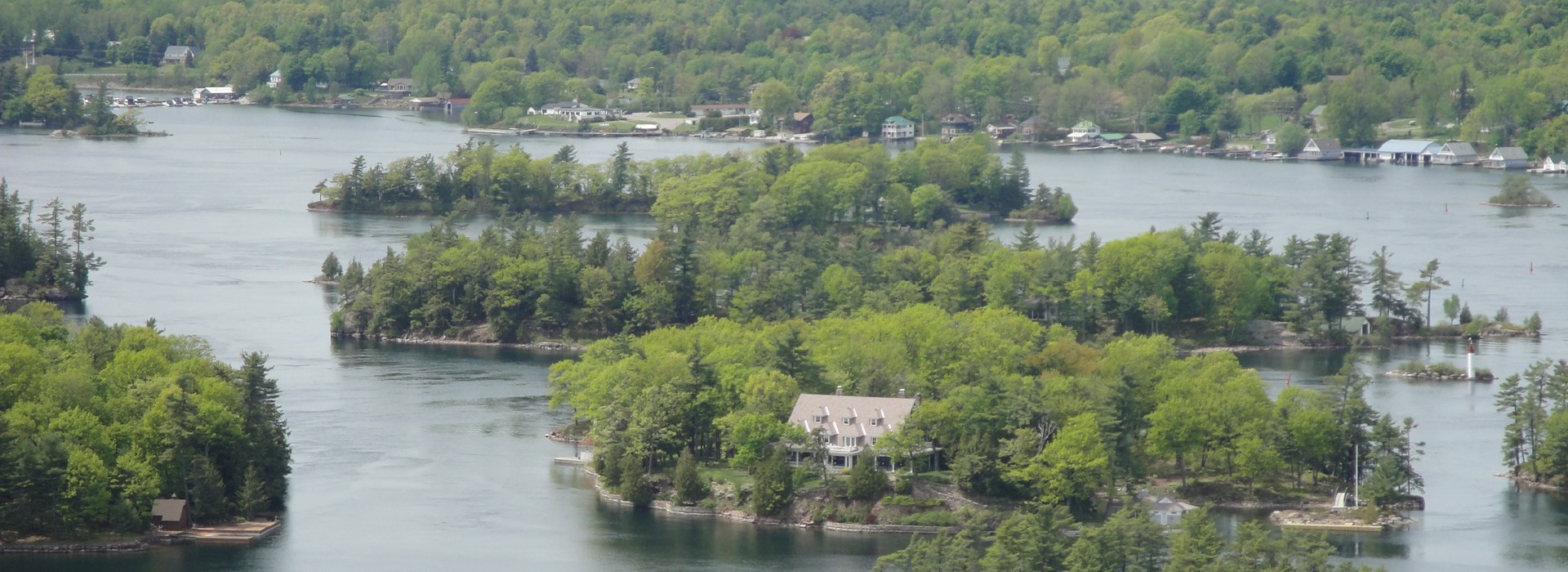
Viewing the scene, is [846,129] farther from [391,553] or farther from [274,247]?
[391,553]

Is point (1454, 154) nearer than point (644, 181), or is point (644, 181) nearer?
point (644, 181)

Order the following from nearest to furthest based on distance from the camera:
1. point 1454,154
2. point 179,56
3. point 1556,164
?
point 1556,164 < point 1454,154 < point 179,56

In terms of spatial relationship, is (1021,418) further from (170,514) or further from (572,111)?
(572,111)

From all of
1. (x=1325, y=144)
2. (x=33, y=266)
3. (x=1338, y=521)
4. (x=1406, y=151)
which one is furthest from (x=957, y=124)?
(x=1338, y=521)

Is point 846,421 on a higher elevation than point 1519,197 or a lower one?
lower

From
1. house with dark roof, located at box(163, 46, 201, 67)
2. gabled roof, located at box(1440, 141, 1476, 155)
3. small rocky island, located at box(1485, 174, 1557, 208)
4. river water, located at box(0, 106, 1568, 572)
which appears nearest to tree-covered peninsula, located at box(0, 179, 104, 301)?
river water, located at box(0, 106, 1568, 572)

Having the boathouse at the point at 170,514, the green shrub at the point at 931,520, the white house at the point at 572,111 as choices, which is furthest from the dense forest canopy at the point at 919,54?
the boathouse at the point at 170,514

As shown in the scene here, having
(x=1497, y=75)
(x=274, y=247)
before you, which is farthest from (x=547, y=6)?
(x=274, y=247)
